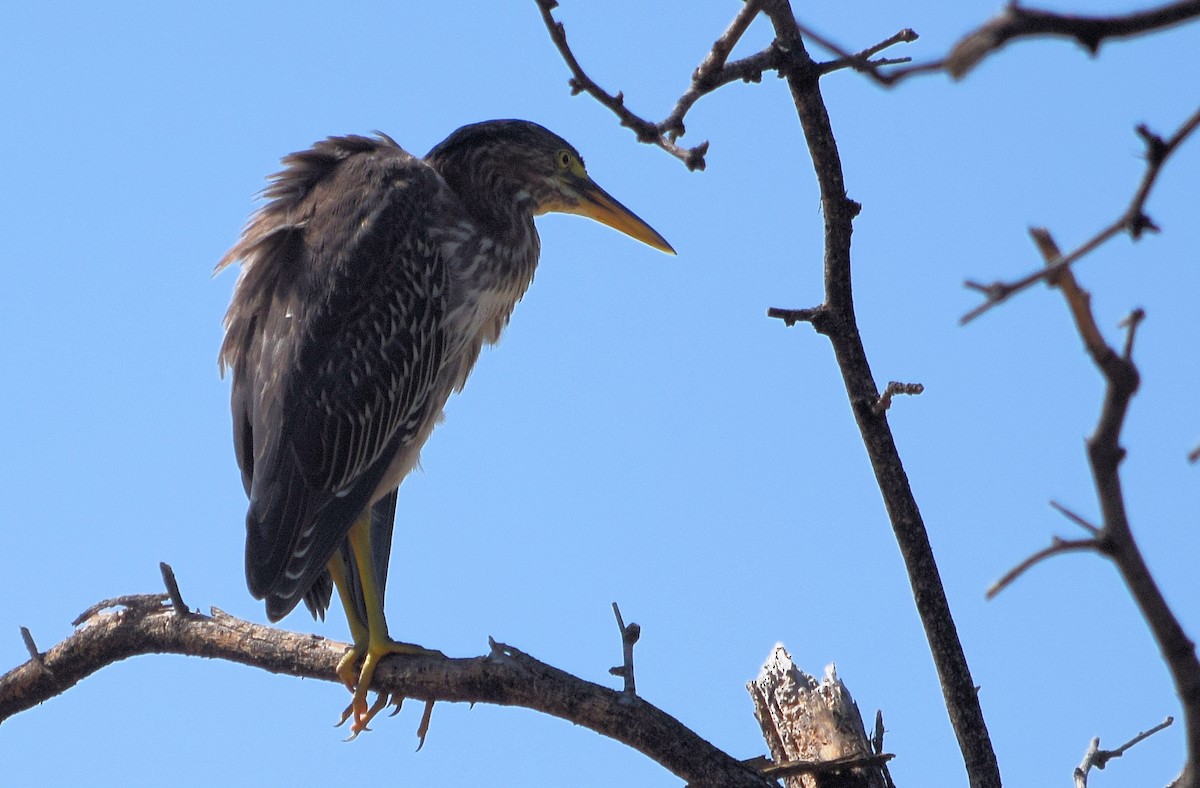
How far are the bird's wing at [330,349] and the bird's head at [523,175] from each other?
22 centimetres

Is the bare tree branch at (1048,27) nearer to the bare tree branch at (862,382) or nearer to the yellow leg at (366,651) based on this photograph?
the bare tree branch at (862,382)

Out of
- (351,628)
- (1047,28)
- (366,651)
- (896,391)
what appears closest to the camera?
(1047,28)

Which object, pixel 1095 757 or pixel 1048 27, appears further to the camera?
pixel 1095 757

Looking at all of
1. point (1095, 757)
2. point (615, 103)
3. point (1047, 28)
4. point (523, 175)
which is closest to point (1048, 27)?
point (1047, 28)

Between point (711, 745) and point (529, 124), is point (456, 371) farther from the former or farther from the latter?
point (711, 745)

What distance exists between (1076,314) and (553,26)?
52.2 inches

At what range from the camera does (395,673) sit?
386cm

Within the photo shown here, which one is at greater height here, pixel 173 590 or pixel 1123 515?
pixel 173 590

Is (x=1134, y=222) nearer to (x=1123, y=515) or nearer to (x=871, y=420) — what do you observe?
(x=1123, y=515)

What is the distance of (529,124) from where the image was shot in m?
4.95

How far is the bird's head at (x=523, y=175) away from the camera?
191 inches

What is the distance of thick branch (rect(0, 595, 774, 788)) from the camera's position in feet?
11.0

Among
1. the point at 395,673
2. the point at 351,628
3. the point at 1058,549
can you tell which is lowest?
the point at 1058,549

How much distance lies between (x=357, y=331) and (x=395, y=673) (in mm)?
1122
